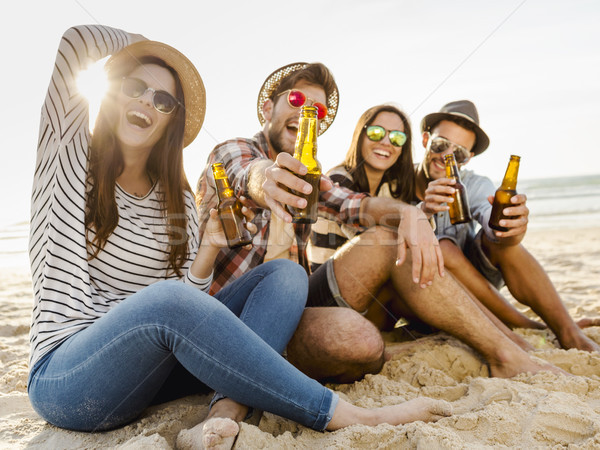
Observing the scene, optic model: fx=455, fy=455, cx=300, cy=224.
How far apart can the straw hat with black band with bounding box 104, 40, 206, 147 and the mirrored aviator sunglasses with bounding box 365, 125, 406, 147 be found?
1678mm

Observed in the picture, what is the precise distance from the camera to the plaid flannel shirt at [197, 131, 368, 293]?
2.70 metres

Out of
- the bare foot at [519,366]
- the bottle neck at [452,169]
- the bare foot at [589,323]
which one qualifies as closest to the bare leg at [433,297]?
the bare foot at [519,366]

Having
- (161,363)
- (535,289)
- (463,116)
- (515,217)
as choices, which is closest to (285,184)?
(161,363)

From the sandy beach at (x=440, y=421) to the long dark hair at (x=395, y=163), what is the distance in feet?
4.77

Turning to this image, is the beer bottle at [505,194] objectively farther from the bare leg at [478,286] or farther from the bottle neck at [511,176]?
the bare leg at [478,286]

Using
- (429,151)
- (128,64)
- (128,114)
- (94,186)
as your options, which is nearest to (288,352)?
(94,186)

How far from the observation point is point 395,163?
403 centimetres

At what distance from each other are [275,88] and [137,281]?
1.93 meters

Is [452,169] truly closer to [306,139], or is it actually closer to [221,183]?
[306,139]

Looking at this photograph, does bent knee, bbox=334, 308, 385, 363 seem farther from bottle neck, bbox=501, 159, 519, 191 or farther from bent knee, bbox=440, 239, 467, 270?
bottle neck, bbox=501, 159, 519, 191

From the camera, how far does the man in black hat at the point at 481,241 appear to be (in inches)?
110

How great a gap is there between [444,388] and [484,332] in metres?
0.41

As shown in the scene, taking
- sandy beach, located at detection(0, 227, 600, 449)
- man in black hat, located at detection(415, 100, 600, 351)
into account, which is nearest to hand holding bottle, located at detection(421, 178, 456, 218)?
man in black hat, located at detection(415, 100, 600, 351)

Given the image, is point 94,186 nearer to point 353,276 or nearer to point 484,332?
point 353,276
